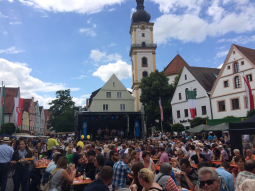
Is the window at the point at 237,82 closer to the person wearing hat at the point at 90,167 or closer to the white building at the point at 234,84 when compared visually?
the white building at the point at 234,84

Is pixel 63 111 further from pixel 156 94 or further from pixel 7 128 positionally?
pixel 156 94

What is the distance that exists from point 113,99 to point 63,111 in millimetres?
17095

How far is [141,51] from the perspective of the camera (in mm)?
50219

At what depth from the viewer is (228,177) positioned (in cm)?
468

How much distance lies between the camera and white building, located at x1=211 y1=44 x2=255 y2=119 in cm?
2531

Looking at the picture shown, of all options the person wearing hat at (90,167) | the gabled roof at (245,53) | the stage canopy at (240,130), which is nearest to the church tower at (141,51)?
the gabled roof at (245,53)

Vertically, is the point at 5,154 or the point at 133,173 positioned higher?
the point at 5,154

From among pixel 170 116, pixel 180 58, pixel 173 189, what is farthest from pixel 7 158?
pixel 180 58

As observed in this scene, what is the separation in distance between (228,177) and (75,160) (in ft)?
17.8

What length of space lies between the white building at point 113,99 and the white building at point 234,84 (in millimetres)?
18603

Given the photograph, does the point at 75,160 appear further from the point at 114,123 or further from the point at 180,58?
the point at 180,58

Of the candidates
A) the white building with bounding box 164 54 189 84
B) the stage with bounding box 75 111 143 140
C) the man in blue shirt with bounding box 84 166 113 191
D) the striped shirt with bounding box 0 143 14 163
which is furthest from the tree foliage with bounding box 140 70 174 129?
Answer: the man in blue shirt with bounding box 84 166 113 191

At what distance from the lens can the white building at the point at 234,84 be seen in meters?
25.3

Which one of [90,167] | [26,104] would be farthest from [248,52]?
[26,104]
